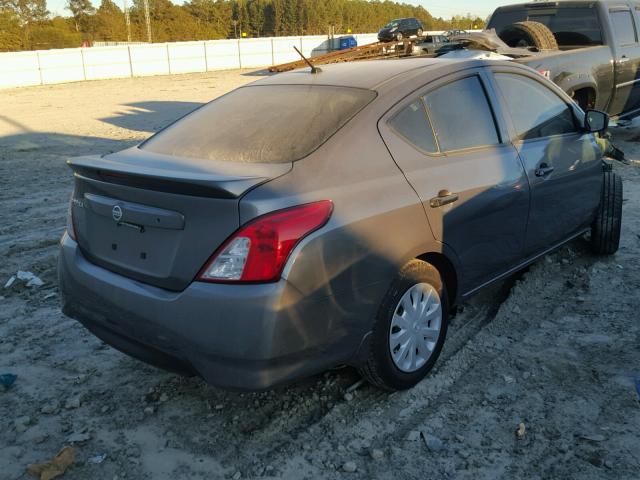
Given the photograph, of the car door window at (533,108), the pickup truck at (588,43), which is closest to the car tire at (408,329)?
the car door window at (533,108)

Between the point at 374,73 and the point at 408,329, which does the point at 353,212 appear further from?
the point at 374,73

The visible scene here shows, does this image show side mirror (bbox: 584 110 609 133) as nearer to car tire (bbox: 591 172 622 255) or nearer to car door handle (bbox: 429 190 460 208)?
car tire (bbox: 591 172 622 255)

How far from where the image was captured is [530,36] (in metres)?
8.85

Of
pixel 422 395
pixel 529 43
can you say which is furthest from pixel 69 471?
pixel 529 43

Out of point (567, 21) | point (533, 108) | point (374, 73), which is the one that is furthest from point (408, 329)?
point (567, 21)

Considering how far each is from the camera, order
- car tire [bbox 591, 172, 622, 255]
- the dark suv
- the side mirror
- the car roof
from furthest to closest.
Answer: the dark suv < car tire [bbox 591, 172, 622, 255] < the side mirror < the car roof

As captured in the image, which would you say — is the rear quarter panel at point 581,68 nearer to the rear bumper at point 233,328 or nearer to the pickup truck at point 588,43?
the pickup truck at point 588,43

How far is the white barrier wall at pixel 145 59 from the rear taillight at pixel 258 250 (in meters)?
29.4

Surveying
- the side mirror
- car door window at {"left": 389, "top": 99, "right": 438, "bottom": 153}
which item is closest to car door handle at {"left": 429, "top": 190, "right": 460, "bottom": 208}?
car door window at {"left": 389, "top": 99, "right": 438, "bottom": 153}

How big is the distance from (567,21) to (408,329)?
797 centimetres

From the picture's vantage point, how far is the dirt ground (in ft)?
9.14

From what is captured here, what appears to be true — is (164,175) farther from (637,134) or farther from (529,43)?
(637,134)

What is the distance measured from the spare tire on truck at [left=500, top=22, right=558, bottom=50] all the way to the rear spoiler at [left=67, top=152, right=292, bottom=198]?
6980 millimetres

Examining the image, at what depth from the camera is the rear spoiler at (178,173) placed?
259 cm
